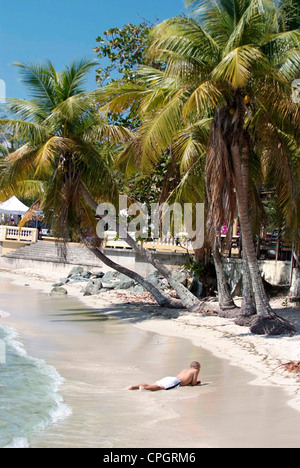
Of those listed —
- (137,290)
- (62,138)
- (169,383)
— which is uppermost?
(62,138)

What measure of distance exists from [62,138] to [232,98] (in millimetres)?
5068

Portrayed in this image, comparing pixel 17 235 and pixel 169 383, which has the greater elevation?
pixel 17 235

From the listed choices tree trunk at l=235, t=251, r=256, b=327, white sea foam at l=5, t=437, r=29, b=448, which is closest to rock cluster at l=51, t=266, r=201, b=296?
tree trunk at l=235, t=251, r=256, b=327

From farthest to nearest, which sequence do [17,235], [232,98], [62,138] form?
[17,235] → [62,138] → [232,98]

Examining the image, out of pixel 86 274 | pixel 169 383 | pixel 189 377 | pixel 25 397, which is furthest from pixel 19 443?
pixel 86 274

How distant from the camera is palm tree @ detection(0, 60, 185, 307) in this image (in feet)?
50.2

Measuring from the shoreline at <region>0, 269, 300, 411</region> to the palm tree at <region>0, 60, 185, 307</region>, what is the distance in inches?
139

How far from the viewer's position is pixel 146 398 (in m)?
8.15

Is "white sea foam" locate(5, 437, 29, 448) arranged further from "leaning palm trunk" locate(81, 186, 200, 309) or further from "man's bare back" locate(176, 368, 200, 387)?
"leaning palm trunk" locate(81, 186, 200, 309)

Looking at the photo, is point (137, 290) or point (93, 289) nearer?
point (137, 290)

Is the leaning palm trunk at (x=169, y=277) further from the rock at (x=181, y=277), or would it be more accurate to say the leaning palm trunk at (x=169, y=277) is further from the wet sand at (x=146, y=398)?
the rock at (x=181, y=277)

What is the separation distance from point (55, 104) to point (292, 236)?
7442 mm

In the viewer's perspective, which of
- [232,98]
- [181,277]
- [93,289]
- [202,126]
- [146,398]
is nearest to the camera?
[146,398]

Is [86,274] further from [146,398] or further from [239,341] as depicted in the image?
[146,398]
